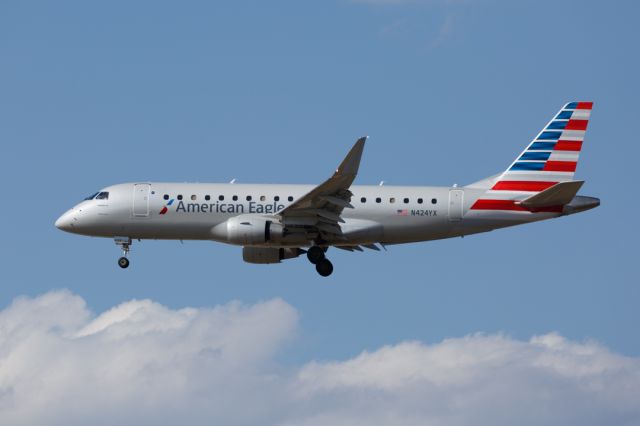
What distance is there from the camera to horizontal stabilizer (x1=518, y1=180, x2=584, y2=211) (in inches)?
2425

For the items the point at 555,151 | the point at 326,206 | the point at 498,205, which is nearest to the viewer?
the point at 326,206

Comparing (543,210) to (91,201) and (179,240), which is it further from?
(91,201)

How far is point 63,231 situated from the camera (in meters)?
67.1

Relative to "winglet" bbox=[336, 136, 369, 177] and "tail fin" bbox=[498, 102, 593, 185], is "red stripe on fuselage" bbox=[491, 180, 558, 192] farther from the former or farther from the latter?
"winglet" bbox=[336, 136, 369, 177]

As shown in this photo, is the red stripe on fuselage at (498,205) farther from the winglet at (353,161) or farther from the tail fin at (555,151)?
the winglet at (353,161)

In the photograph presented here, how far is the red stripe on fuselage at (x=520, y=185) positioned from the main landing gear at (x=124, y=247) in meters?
18.6

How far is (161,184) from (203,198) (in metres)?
2.65

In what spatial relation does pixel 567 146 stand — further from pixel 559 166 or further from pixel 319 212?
pixel 319 212

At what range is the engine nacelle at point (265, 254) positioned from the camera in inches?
2643

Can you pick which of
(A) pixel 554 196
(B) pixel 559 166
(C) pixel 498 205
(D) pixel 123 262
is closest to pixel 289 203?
(D) pixel 123 262

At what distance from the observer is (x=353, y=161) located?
5897 centimetres

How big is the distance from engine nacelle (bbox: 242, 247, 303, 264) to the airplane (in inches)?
82.1

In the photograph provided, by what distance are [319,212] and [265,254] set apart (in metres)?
5.96

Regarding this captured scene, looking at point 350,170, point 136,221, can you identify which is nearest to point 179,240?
point 136,221
